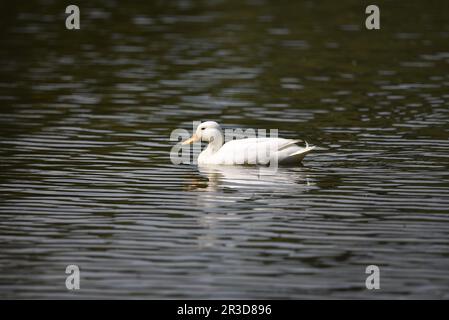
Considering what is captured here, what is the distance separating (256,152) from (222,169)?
0.56 m

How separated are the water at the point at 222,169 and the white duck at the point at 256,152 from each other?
0.22 metres

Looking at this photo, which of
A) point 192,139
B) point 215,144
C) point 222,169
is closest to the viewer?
point 222,169

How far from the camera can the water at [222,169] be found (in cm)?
1112

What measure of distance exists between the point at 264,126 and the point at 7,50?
10729 mm

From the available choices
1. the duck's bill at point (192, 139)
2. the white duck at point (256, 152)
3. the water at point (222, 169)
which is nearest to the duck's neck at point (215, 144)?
the white duck at point (256, 152)

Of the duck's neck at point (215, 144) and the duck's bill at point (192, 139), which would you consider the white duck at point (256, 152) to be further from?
the duck's bill at point (192, 139)

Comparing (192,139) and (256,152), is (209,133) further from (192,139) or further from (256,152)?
(256,152)

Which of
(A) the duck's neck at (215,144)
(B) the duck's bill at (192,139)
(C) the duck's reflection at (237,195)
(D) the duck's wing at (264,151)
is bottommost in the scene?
(C) the duck's reflection at (237,195)

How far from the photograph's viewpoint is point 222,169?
16141mm

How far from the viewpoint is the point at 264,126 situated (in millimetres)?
19062

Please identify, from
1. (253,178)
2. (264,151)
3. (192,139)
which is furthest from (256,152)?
(192,139)

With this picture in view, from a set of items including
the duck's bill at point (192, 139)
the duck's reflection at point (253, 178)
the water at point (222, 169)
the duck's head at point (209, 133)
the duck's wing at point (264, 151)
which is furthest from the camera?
the duck's bill at point (192, 139)

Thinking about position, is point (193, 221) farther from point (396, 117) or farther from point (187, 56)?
point (187, 56)

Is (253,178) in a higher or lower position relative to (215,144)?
lower
